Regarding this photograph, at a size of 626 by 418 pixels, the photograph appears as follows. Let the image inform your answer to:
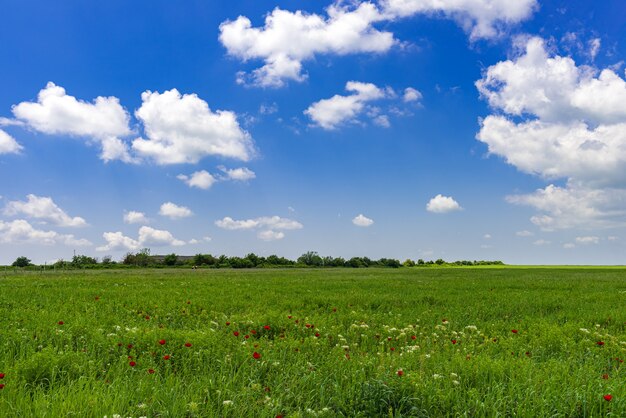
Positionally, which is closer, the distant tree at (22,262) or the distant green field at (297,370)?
the distant green field at (297,370)

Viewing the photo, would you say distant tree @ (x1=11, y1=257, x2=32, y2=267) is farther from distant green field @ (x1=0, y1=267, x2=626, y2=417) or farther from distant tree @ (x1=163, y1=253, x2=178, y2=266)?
distant green field @ (x1=0, y1=267, x2=626, y2=417)

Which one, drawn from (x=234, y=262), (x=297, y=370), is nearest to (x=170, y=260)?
(x=234, y=262)

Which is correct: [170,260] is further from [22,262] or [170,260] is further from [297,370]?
[297,370]

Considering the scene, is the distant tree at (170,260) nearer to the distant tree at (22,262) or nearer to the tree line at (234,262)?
the tree line at (234,262)

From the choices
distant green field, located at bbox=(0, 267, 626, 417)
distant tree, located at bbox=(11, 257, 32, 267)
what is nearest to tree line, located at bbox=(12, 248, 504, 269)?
distant tree, located at bbox=(11, 257, 32, 267)

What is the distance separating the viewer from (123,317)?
11492 millimetres

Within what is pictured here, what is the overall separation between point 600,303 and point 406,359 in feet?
46.2

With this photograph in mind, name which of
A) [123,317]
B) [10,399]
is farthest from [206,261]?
[10,399]

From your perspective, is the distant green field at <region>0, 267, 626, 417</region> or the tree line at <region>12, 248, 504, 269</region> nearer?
the distant green field at <region>0, 267, 626, 417</region>

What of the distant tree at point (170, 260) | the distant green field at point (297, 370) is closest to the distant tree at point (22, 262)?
the distant tree at point (170, 260)

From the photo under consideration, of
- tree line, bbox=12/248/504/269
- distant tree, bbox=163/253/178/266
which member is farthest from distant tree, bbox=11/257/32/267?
distant tree, bbox=163/253/178/266

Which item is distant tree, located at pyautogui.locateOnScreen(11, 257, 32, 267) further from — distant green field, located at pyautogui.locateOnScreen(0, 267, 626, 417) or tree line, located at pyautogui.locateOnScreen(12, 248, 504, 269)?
distant green field, located at pyautogui.locateOnScreen(0, 267, 626, 417)

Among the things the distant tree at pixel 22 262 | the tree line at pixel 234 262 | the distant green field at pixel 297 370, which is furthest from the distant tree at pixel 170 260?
the distant green field at pixel 297 370

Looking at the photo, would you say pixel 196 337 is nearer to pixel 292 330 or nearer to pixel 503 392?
pixel 292 330
